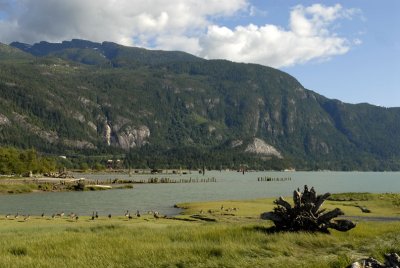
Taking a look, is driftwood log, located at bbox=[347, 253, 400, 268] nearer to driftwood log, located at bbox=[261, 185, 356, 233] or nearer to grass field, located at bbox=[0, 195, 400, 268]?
grass field, located at bbox=[0, 195, 400, 268]

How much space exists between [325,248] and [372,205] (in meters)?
49.9

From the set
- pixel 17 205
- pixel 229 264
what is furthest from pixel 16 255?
pixel 17 205

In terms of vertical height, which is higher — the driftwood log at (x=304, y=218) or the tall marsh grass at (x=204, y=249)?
the driftwood log at (x=304, y=218)

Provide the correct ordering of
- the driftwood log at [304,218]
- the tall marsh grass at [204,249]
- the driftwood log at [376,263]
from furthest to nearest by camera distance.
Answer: the driftwood log at [304,218], the tall marsh grass at [204,249], the driftwood log at [376,263]

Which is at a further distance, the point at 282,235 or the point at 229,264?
the point at 282,235

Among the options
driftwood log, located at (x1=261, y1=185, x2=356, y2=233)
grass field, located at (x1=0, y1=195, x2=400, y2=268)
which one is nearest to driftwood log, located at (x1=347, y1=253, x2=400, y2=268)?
grass field, located at (x1=0, y1=195, x2=400, y2=268)

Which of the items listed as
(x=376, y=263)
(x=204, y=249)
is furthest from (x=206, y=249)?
(x=376, y=263)

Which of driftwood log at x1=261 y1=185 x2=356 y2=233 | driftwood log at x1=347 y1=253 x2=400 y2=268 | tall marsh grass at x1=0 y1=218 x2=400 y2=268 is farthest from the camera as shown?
driftwood log at x1=261 y1=185 x2=356 y2=233

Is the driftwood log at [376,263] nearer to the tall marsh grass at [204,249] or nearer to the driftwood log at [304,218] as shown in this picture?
the tall marsh grass at [204,249]

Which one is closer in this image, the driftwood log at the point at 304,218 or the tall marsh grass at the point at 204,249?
the tall marsh grass at the point at 204,249

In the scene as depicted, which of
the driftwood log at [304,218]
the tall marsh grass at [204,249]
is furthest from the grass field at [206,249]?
the driftwood log at [304,218]

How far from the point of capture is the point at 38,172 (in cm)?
18338

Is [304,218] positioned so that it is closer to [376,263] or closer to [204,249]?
[204,249]

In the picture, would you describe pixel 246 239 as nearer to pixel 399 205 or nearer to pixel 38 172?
pixel 399 205
